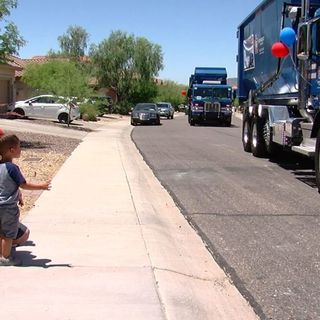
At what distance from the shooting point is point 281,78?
14016 mm

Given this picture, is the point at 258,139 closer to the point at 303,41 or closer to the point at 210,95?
the point at 303,41

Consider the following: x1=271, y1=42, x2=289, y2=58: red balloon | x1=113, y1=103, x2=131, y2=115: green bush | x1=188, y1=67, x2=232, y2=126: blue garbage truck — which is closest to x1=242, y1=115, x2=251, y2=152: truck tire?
x1=271, y1=42, x2=289, y2=58: red balloon

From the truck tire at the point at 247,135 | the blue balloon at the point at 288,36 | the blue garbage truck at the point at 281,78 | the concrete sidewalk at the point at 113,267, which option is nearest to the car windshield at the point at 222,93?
the blue garbage truck at the point at 281,78

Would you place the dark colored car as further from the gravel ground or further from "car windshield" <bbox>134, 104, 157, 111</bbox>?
the gravel ground

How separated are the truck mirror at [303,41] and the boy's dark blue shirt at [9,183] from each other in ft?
23.5

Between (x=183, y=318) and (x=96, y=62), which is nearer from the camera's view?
(x=183, y=318)

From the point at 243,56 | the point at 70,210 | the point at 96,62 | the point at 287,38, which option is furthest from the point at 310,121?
the point at 96,62

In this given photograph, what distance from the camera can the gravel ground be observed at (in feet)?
32.4

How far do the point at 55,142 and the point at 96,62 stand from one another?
43597 mm

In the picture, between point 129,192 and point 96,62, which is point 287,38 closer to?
point 129,192

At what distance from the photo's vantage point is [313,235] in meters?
7.30

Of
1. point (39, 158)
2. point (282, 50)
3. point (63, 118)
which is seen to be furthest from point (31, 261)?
point (63, 118)

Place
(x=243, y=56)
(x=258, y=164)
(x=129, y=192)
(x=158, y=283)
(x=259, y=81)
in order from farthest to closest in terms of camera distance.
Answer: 1. (x=243, y=56)
2. (x=259, y=81)
3. (x=258, y=164)
4. (x=129, y=192)
5. (x=158, y=283)

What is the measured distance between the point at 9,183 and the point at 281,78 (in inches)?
390
